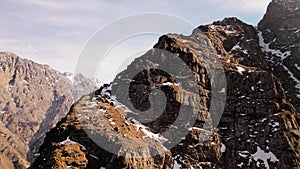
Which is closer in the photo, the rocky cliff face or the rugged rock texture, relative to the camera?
the rocky cliff face

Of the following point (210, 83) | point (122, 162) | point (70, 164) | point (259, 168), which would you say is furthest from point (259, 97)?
point (70, 164)

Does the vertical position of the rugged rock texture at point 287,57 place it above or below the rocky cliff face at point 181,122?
above

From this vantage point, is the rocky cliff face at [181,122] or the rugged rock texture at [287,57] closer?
the rocky cliff face at [181,122]

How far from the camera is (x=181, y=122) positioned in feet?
388

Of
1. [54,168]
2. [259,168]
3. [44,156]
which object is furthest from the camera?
[259,168]

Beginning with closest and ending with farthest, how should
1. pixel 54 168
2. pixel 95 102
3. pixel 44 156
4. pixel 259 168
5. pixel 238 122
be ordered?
pixel 54 168
pixel 44 156
pixel 259 168
pixel 95 102
pixel 238 122

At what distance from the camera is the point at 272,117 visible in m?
120

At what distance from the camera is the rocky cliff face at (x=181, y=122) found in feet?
324

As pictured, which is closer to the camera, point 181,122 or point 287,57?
point 181,122

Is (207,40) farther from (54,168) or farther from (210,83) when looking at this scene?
(54,168)

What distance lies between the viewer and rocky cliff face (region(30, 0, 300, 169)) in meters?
98.6

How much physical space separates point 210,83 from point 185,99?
18.9 metres

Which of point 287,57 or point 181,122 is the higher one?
point 287,57

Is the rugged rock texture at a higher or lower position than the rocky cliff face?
higher
